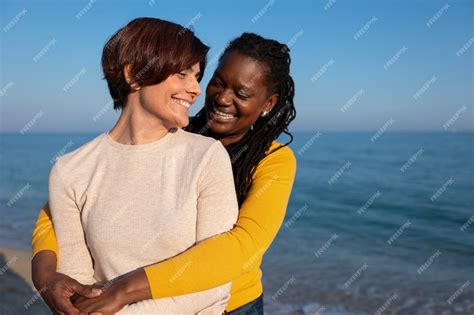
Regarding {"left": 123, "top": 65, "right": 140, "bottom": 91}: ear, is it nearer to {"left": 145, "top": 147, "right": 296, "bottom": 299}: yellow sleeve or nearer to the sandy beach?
{"left": 145, "top": 147, "right": 296, "bottom": 299}: yellow sleeve

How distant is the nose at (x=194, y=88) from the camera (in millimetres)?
2143

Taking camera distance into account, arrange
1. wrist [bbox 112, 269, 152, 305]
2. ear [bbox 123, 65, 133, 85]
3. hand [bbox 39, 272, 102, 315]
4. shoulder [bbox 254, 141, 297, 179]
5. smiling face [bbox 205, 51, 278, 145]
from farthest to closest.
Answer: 1. smiling face [bbox 205, 51, 278, 145]
2. shoulder [bbox 254, 141, 297, 179]
3. ear [bbox 123, 65, 133, 85]
4. hand [bbox 39, 272, 102, 315]
5. wrist [bbox 112, 269, 152, 305]

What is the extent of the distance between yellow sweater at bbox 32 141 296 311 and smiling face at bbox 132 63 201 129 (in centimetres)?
44

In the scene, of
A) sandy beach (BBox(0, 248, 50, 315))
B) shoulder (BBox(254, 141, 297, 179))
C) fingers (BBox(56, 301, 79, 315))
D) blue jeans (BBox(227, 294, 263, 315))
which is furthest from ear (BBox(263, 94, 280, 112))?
sandy beach (BBox(0, 248, 50, 315))

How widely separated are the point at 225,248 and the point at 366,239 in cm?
936

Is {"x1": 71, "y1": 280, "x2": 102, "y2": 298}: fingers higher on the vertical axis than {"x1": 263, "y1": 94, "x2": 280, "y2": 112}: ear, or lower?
lower

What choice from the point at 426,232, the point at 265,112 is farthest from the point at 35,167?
the point at 265,112

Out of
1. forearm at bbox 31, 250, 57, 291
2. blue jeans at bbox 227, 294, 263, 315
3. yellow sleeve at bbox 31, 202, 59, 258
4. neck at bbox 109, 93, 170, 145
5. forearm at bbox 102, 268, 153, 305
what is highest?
neck at bbox 109, 93, 170, 145

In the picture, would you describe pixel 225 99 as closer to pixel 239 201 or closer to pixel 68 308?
pixel 239 201

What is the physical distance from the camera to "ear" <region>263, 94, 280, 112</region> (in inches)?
119

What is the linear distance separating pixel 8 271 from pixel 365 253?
576 centimetres

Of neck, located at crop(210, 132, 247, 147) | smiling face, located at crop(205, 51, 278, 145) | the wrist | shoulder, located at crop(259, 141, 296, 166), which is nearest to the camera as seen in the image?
the wrist

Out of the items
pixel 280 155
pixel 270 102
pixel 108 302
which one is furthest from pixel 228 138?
pixel 108 302

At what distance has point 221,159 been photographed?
2068mm
